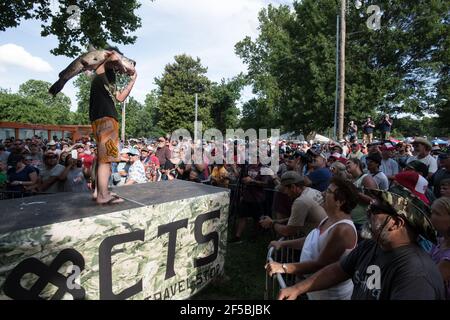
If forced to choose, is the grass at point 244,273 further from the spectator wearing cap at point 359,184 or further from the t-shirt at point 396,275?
the t-shirt at point 396,275

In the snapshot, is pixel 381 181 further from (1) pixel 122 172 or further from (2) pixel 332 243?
(1) pixel 122 172

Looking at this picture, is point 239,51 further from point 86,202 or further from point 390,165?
point 86,202

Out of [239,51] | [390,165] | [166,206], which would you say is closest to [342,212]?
[166,206]

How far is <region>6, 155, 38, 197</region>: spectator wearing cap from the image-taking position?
6520 mm

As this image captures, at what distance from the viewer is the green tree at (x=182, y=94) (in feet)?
171

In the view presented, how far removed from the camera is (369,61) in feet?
86.1

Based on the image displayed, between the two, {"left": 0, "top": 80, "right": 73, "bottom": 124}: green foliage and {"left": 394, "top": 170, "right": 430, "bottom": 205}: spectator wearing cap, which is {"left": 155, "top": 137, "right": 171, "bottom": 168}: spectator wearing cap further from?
{"left": 0, "top": 80, "right": 73, "bottom": 124}: green foliage

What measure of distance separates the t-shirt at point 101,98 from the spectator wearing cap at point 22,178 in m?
3.28

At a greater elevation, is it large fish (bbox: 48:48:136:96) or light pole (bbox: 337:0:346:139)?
light pole (bbox: 337:0:346:139)

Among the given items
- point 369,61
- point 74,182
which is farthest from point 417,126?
point 74,182

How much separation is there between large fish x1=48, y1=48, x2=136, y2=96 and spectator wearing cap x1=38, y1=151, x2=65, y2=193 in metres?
3.14

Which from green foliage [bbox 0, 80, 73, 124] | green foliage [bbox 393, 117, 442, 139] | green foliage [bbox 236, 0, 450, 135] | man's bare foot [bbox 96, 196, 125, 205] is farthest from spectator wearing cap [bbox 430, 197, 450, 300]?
green foliage [bbox 0, 80, 73, 124]

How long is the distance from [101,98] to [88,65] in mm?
348
